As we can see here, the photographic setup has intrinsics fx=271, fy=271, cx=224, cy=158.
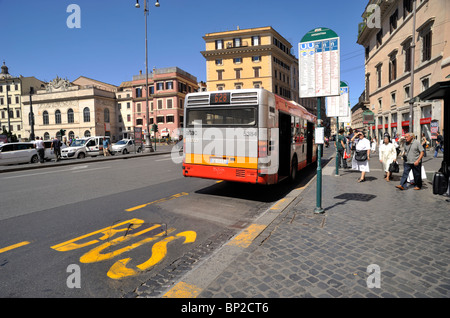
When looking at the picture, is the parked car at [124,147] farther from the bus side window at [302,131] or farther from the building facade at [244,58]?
the building facade at [244,58]

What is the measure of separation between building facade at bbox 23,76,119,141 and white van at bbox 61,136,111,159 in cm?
3948

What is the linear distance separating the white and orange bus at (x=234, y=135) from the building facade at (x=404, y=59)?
378 inches

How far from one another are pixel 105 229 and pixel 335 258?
3751 mm

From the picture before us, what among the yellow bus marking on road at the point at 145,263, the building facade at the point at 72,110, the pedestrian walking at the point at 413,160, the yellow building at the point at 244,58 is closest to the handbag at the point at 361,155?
the pedestrian walking at the point at 413,160

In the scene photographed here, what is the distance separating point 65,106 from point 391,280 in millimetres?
73191

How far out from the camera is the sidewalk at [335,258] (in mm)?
2738

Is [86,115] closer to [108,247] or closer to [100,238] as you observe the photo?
[100,238]

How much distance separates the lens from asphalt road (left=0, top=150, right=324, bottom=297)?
312cm

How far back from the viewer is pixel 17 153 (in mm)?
18844

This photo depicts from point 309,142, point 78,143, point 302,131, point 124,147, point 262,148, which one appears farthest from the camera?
point 124,147

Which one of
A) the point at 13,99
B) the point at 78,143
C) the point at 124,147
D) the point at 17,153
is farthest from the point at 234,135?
the point at 13,99

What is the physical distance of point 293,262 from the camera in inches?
130

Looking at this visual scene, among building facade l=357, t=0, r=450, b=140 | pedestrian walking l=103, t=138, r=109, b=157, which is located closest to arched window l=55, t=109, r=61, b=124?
pedestrian walking l=103, t=138, r=109, b=157

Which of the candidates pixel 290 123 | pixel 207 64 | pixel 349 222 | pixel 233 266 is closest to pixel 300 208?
pixel 349 222
